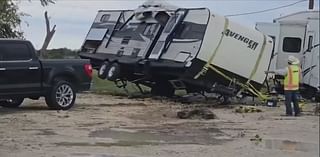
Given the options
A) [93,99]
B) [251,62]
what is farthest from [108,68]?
[251,62]

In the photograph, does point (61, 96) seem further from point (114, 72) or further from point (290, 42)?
point (290, 42)

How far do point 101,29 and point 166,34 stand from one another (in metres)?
4.26

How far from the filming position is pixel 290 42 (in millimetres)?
24938

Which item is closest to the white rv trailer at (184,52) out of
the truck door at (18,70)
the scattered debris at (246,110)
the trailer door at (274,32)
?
the scattered debris at (246,110)

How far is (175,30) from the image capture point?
21062 millimetres

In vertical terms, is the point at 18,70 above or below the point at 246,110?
above

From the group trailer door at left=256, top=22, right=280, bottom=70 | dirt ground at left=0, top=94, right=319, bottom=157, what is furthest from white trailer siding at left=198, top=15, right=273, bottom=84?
trailer door at left=256, top=22, right=280, bottom=70

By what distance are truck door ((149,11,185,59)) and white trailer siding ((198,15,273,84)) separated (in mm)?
1414

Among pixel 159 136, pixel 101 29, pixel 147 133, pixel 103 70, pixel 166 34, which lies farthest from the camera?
pixel 101 29

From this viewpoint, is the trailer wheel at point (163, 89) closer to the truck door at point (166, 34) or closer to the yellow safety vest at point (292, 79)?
the truck door at point (166, 34)

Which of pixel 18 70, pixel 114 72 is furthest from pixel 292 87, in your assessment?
pixel 18 70

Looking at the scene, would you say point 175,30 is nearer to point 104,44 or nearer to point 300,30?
point 104,44

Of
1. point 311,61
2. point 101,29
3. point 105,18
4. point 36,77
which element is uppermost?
point 105,18

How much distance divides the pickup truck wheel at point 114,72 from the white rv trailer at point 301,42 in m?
5.71
